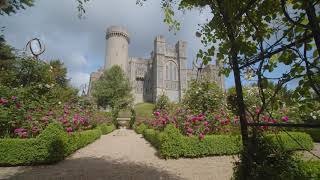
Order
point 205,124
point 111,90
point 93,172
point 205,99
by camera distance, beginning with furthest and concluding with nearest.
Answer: point 111,90
point 205,99
point 205,124
point 93,172

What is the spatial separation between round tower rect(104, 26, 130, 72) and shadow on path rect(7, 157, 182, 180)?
54727mm

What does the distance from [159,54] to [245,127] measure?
63.4m

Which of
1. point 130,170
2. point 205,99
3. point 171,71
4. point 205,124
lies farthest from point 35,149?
point 171,71

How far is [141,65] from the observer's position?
6950 centimetres

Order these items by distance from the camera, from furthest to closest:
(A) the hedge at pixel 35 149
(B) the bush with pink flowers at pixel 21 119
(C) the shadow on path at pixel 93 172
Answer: (B) the bush with pink flowers at pixel 21 119 → (A) the hedge at pixel 35 149 → (C) the shadow on path at pixel 93 172

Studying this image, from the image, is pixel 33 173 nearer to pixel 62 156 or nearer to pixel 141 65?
pixel 62 156

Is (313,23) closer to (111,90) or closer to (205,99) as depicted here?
(205,99)

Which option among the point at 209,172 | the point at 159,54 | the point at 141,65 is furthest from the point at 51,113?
the point at 141,65

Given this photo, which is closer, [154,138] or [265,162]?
[265,162]

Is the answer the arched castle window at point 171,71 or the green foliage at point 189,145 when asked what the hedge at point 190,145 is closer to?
the green foliage at point 189,145

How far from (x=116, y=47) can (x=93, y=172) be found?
5720cm

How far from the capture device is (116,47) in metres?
59.9

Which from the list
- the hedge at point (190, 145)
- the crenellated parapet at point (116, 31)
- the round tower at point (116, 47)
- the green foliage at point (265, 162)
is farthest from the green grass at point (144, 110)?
the green foliage at point (265, 162)

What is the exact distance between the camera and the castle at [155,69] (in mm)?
61062
